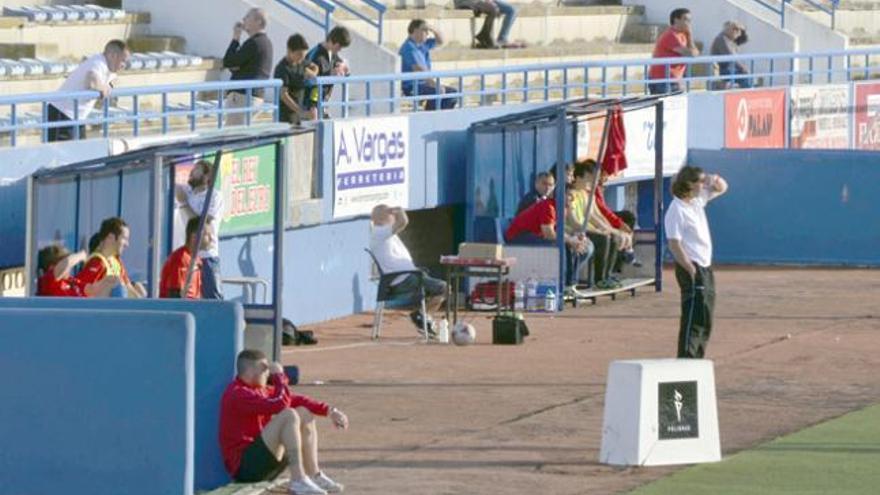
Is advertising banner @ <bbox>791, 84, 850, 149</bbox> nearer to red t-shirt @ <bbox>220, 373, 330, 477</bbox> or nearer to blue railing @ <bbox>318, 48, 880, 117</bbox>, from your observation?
blue railing @ <bbox>318, 48, 880, 117</bbox>

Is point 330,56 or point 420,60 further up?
point 420,60

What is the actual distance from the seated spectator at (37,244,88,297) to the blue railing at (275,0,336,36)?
9948 mm

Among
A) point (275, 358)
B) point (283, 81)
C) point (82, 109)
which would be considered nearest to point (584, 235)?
point (283, 81)

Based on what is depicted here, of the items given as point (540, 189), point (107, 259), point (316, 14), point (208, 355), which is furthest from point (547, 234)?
point (208, 355)

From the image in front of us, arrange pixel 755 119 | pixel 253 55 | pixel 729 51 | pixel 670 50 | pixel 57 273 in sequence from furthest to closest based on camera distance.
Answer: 1. pixel 729 51
2. pixel 755 119
3. pixel 670 50
4. pixel 253 55
5. pixel 57 273


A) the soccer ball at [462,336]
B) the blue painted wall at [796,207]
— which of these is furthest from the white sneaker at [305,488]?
the blue painted wall at [796,207]

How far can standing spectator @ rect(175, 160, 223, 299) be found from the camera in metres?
18.1

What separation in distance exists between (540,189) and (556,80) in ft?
27.5

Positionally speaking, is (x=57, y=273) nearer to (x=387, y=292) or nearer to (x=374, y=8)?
(x=387, y=292)

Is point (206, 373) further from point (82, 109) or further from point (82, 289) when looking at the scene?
point (82, 109)

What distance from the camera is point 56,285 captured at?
15883mm

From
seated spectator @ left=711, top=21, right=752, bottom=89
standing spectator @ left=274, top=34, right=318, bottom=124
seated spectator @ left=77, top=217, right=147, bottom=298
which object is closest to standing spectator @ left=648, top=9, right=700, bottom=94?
seated spectator @ left=711, top=21, right=752, bottom=89

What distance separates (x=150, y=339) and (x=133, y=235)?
514 cm

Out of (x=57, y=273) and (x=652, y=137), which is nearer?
(x=57, y=273)
